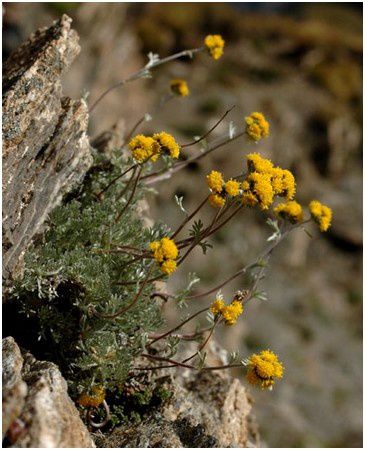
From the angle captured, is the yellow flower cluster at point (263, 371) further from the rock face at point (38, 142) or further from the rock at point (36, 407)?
the rock face at point (38, 142)

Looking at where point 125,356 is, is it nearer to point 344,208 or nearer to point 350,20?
point 344,208

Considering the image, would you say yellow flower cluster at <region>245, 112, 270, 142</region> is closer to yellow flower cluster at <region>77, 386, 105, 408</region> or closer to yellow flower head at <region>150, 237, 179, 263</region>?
yellow flower head at <region>150, 237, 179, 263</region>

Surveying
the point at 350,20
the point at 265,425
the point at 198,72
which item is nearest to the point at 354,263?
the point at 265,425

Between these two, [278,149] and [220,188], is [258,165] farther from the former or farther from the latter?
[278,149]

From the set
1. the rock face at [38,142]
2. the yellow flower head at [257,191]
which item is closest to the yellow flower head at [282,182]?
the yellow flower head at [257,191]

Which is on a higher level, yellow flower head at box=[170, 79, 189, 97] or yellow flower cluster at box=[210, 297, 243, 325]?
yellow flower head at box=[170, 79, 189, 97]

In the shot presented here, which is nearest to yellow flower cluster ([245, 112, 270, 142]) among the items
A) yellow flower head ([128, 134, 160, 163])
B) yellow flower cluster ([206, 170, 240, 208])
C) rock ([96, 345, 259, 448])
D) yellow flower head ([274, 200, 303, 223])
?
yellow flower head ([274, 200, 303, 223])

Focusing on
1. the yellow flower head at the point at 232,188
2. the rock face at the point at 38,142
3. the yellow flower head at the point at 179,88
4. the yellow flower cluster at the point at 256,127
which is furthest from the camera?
the yellow flower head at the point at 179,88
